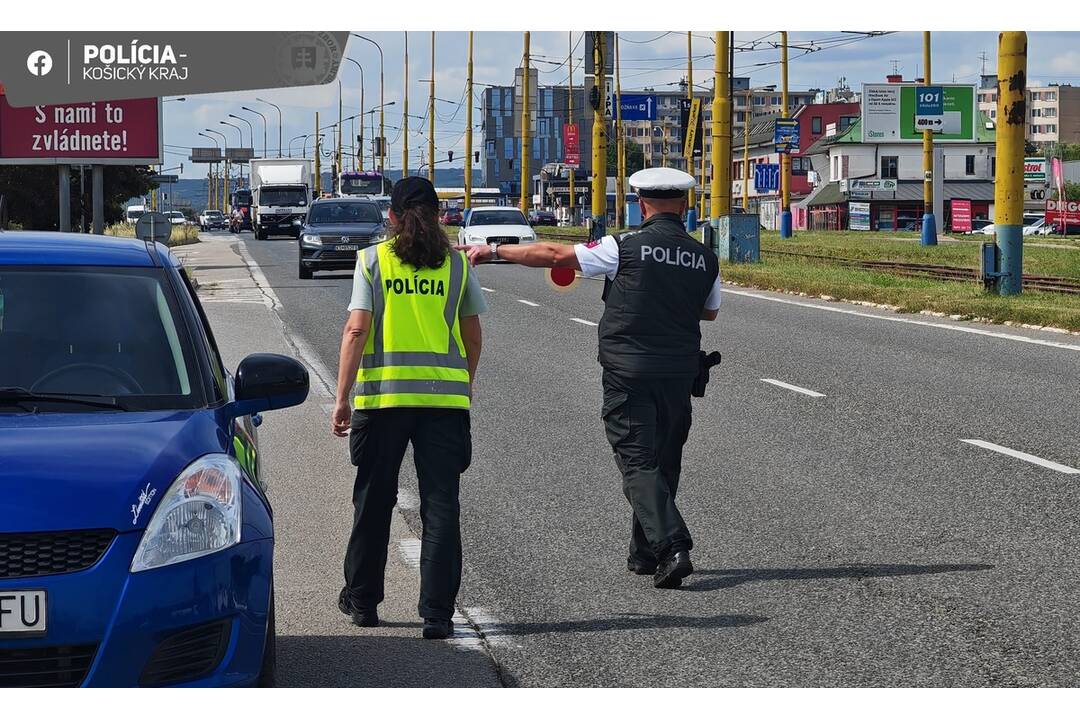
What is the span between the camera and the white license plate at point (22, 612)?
436 centimetres

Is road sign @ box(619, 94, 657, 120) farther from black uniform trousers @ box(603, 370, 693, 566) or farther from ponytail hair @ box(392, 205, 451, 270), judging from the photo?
ponytail hair @ box(392, 205, 451, 270)

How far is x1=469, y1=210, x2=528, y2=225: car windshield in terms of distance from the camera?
4044 centimetres

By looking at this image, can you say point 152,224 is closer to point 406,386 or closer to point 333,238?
point 333,238

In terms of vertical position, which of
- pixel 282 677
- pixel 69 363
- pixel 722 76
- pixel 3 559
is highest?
pixel 722 76

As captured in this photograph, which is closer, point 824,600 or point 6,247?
point 6,247

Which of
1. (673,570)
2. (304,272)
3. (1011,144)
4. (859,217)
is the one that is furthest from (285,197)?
(673,570)

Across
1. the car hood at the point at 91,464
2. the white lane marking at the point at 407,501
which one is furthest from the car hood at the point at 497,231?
the car hood at the point at 91,464

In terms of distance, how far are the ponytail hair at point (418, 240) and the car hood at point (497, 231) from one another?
1271 inches

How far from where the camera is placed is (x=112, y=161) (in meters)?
38.2

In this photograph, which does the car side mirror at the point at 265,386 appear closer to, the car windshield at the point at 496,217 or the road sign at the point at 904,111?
the car windshield at the point at 496,217

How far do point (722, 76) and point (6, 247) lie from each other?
30.5m

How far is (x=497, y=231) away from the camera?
39.2 meters

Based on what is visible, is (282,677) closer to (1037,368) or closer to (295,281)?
(1037,368)

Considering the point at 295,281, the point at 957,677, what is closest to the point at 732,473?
the point at 957,677
